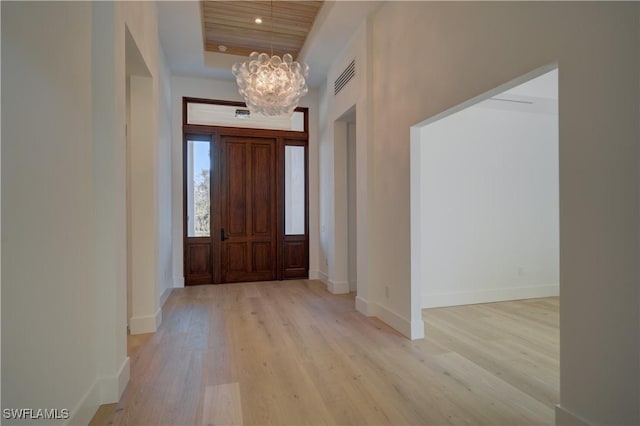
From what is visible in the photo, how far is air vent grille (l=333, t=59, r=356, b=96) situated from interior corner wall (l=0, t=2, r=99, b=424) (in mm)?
3150

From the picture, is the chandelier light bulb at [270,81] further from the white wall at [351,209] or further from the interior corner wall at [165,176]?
the white wall at [351,209]

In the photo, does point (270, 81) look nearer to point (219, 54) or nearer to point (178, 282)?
point (219, 54)

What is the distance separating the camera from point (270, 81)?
12.0 feet

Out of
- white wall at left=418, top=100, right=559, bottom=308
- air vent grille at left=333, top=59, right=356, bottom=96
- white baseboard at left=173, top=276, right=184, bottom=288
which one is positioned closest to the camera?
white wall at left=418, top=100, right=559, bottom=308

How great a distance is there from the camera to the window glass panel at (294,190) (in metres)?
6.14

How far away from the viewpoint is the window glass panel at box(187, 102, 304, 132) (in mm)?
5707

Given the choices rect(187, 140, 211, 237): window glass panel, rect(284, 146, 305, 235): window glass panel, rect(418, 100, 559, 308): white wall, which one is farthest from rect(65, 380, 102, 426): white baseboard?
rect(284, 146, 305, 235): window glass panel

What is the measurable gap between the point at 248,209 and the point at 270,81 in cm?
276

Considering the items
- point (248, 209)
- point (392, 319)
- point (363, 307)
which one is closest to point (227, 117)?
point (248, 209)

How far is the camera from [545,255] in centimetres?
470

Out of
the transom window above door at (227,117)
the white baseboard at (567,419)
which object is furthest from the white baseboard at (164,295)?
the white baseboard at (567,419)

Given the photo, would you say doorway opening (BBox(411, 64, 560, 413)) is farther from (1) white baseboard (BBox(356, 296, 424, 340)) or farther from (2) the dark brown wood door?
(2) the dark brown wood door

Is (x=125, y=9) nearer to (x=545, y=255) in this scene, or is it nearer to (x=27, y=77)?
(x=27, y=77)

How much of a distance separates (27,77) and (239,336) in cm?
264
